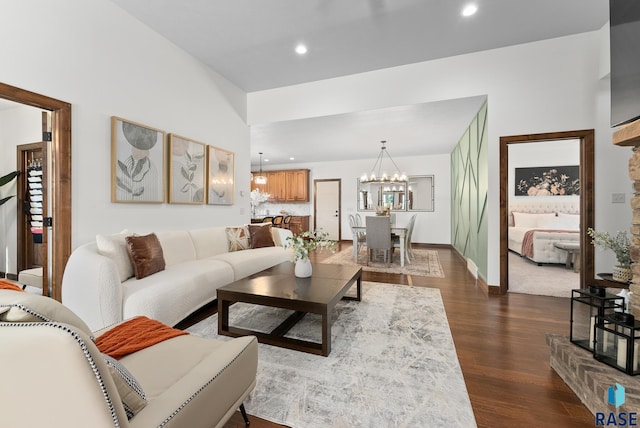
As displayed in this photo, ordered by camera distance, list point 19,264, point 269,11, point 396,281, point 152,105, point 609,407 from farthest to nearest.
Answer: point 396,281 → point 19,264 → point 152,105 → point 269,11 → point 609,407

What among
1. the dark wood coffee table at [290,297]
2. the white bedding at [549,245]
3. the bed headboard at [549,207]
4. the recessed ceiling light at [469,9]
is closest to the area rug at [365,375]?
the dark wood coffee table at [290,297]

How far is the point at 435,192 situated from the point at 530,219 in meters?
2.24

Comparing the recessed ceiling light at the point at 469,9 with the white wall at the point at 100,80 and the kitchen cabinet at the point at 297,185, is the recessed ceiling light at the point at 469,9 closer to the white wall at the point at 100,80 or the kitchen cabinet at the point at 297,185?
the white wall at the point at 100,80

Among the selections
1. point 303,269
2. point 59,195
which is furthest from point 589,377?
point 59,195

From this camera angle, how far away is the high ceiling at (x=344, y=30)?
2.80m

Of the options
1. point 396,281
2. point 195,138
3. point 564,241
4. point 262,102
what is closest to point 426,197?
point 564,241

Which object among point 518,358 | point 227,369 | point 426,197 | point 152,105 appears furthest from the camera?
point 426,197

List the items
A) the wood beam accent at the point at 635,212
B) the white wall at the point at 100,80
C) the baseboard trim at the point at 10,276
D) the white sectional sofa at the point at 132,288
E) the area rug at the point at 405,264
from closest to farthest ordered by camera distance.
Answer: the wood beam accent at the point at 635,212 → the white sectional sofa at the point at 132,288 → the white wall at the point at 100,80 → the baseboard trim at the point at 10,276 → the area rug at the point at 405,264

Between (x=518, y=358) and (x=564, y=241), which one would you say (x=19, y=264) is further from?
(x=564, y=241)

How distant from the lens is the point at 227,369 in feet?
3.55

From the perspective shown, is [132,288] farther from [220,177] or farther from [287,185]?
[287,185]

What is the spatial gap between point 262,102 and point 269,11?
2.04m

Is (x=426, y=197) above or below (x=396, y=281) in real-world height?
above

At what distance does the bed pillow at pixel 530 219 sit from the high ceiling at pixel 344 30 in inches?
139
